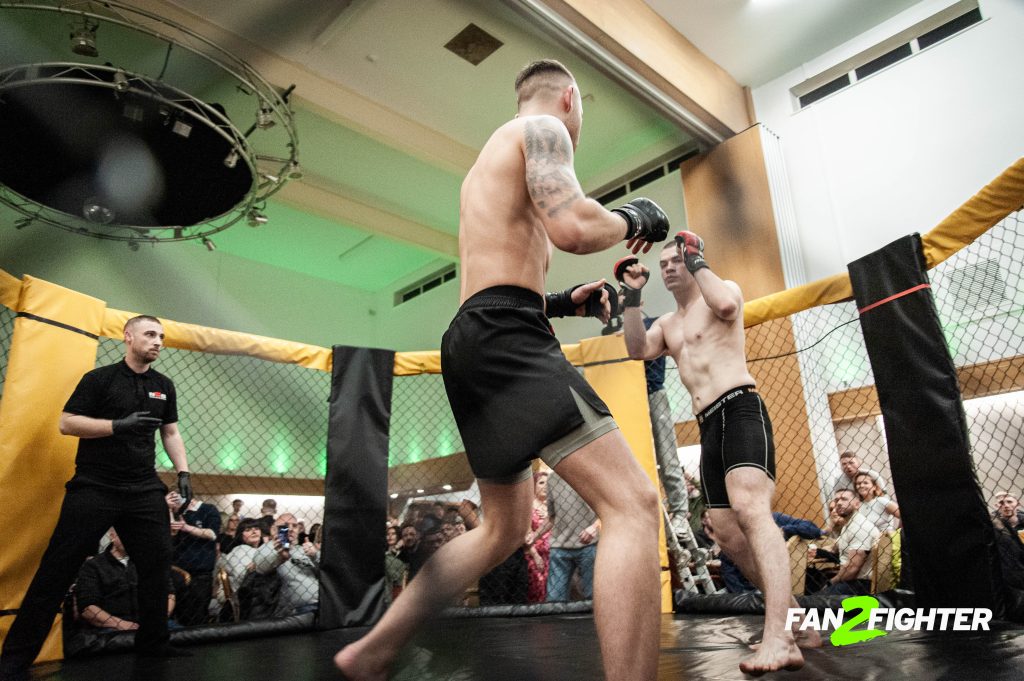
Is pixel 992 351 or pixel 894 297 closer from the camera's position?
pixel 894 297

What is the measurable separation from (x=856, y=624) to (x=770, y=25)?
17.5 feet

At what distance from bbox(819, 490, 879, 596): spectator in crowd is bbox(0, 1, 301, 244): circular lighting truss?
14.8 ft

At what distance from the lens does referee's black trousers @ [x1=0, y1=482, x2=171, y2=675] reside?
77.8 inches

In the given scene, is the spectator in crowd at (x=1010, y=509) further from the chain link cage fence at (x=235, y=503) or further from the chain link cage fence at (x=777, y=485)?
the chain link cage fence at (x=235, y=503)

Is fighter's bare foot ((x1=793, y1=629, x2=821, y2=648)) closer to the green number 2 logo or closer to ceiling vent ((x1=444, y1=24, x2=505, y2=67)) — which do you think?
the green number 2 logo

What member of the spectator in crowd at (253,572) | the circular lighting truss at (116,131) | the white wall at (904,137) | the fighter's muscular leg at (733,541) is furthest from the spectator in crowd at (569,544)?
the white wall at (904,137)

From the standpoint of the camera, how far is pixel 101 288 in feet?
23.3

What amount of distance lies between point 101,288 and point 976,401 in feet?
27.4

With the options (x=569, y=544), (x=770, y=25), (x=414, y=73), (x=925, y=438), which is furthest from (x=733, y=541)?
(x=770, y=25)

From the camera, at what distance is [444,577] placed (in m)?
1.24

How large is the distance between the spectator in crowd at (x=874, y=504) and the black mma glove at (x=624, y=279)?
2.21 metres

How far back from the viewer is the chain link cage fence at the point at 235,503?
2924mm

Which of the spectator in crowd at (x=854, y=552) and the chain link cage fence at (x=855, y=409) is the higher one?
the chain link cage fence at (x=855, y=409)

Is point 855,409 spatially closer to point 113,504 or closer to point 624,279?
point 624,279
